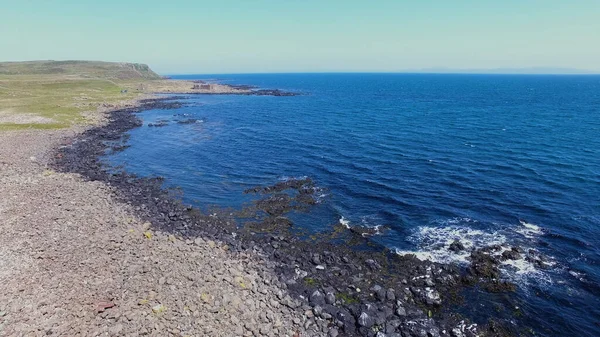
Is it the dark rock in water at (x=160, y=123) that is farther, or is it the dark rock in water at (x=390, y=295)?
the dark rock in water at (x=160, y=123)

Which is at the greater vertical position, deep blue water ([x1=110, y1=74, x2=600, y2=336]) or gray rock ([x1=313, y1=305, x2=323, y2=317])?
deep blue water ([x1=110, y1=74, x2=600, y2=336])

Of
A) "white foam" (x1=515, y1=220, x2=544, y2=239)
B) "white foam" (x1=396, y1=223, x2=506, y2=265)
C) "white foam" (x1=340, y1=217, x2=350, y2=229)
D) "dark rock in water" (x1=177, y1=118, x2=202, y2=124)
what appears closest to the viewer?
"white foam" (x1=396, y1=223, x2=506, y2=265)

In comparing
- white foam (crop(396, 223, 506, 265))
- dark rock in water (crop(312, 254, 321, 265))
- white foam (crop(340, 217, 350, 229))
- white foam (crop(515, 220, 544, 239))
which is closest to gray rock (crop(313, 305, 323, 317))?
dark rock in water (crop(312, 254, 321, 265))

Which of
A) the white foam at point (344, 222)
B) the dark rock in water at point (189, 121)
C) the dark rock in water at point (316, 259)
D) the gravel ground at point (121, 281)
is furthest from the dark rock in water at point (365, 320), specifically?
the dark rock in water at point (189, 121)

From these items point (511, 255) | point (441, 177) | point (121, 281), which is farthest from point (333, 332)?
point (441, 177)

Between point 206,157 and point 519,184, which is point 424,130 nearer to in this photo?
point 519,184

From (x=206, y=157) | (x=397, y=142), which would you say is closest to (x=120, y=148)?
(x=206, y=157)

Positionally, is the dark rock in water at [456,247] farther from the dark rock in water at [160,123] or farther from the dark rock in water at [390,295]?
the dark rock in water at [160,123]

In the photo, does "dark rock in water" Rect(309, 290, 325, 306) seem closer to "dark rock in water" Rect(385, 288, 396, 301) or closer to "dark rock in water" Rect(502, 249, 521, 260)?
"dark rock in water" Rect(385, 288, 396, 301)
